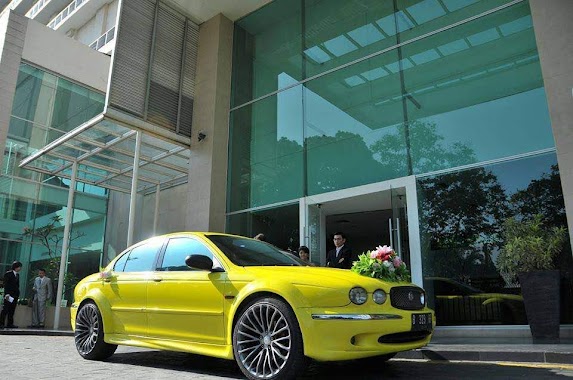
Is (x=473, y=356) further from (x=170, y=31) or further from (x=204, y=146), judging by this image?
(x=170, y=31)

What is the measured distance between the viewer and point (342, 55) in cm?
1123

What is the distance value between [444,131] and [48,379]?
7697 mm

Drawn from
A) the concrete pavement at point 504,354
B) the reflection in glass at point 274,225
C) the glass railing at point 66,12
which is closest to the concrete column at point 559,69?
the concrete pavement at point 504,354

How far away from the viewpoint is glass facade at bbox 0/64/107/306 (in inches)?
634

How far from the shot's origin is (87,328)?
19.5ft

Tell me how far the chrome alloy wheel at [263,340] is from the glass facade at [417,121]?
17.0ft

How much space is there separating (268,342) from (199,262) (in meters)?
1.10

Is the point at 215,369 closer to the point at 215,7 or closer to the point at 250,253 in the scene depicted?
the point at 250,253

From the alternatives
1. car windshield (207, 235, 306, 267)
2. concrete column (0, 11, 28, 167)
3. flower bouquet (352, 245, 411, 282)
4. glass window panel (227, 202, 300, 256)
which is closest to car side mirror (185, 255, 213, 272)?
car windshield (207, 235, 306, 267)

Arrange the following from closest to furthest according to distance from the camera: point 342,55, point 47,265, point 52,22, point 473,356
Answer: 1. point 473,356
2. point 342,55
3. point 47,265
4. point 52,22

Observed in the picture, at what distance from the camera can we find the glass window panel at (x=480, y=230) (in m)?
7.71

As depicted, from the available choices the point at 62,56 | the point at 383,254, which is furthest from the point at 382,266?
the point at 62,56

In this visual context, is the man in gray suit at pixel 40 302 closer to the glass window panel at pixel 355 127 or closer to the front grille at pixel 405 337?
the glass window panel at pixel 355 127

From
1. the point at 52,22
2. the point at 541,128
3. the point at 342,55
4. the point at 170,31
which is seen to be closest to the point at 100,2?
the point at 52,22
